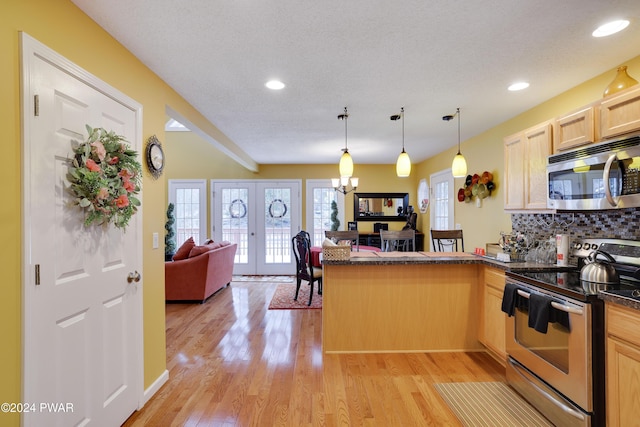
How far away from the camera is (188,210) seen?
696 cm

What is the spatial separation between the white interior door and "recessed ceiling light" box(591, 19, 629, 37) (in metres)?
3.01

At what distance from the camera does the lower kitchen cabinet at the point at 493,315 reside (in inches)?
106

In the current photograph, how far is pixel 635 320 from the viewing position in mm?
1590

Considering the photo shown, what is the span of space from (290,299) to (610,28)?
4493mm

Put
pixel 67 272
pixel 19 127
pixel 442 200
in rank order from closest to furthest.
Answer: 1. pixel 19 127
2. pixel 67 272
3. pixel 442 200

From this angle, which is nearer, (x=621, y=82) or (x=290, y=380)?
(x=621, y=82)

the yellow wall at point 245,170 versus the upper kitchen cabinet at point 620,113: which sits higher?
the yellow wall at point 245,170

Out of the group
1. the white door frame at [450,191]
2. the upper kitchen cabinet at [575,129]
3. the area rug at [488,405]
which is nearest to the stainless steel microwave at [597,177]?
the upper kitchen cabinet at [575,129]

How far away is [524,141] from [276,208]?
5005mm

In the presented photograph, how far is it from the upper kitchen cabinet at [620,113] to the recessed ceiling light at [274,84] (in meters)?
2.35

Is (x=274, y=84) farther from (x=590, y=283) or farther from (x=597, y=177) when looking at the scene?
(x=590, y=283)

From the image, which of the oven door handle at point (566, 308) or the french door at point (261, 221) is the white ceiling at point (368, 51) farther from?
the french door at point (261, 221)

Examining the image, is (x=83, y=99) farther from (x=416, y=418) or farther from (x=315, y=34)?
(x=416, y=418)

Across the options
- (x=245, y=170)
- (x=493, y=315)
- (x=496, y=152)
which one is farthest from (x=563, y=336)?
(x=245, y=170)
